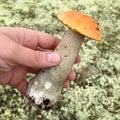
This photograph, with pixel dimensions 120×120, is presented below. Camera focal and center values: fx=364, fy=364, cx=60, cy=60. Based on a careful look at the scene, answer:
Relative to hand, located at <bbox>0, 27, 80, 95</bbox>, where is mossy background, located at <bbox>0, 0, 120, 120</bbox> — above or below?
below

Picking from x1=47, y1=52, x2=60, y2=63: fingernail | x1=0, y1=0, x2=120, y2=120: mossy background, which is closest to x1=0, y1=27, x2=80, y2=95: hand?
x1=47, y1=52, x2=60, y2=63: fingernail

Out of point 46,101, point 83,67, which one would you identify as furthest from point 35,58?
point 83,67

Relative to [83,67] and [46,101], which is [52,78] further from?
[83,67]

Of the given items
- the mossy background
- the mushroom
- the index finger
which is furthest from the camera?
the mossy background

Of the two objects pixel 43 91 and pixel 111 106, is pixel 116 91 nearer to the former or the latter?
pixel 111 106

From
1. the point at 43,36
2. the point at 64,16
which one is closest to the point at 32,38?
the point at 43,36

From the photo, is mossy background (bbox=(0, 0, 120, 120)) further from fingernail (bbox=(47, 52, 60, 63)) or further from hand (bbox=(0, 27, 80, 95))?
fingernail (bbox=(47, 52, 60, 63))

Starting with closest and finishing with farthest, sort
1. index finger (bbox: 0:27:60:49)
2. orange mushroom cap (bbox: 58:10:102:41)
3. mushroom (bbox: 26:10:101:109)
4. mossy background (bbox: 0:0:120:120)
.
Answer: orange mushroom cap (bbox: 58:10:102:41), mushroom (bbox: 26:10:101:109), index finger (bbox: 0:27:60:49), mossy background (bbox: 0:0:120:120)
